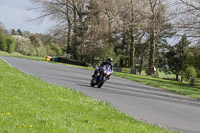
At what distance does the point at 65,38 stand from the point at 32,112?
5155 centimetres

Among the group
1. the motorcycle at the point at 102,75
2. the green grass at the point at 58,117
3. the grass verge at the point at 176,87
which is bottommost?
the grass verge at the point at 176,87

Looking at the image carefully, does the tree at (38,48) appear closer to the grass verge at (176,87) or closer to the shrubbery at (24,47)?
the shrubbery at (24,47)

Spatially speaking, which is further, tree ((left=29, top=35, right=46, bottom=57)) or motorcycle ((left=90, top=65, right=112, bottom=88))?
tree ((left=29, top=35, right=46, bottom=57))

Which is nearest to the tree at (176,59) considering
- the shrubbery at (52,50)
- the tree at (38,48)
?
the tree at (38,48)

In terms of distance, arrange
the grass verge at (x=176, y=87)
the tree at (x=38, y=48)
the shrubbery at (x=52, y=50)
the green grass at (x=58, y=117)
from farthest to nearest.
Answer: the shrubbery at (x=52, y=50)
the tree at (x=38, y=48)
the grass verge at (x=176, y=87)
the green grass at (x=58, y=117)

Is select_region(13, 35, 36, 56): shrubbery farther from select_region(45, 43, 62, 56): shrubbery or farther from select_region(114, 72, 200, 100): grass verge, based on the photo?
select_region(114, 72, 200, 100): grass verge

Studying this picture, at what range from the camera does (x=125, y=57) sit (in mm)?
58844

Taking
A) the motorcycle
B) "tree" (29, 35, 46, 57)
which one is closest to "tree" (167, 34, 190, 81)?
"tree" (29, 35, 46, 57)

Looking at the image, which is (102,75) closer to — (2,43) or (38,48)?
→ (2,43)

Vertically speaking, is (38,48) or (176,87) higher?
(38,48)

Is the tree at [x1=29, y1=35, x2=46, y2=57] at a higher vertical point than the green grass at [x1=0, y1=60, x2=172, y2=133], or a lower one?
higher

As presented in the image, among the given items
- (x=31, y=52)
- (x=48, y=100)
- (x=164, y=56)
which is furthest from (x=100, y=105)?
(x=31, y=52)

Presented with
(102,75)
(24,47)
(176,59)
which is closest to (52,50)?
(24,47)

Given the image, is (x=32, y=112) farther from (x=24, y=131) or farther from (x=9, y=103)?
(x=24, y=131)
